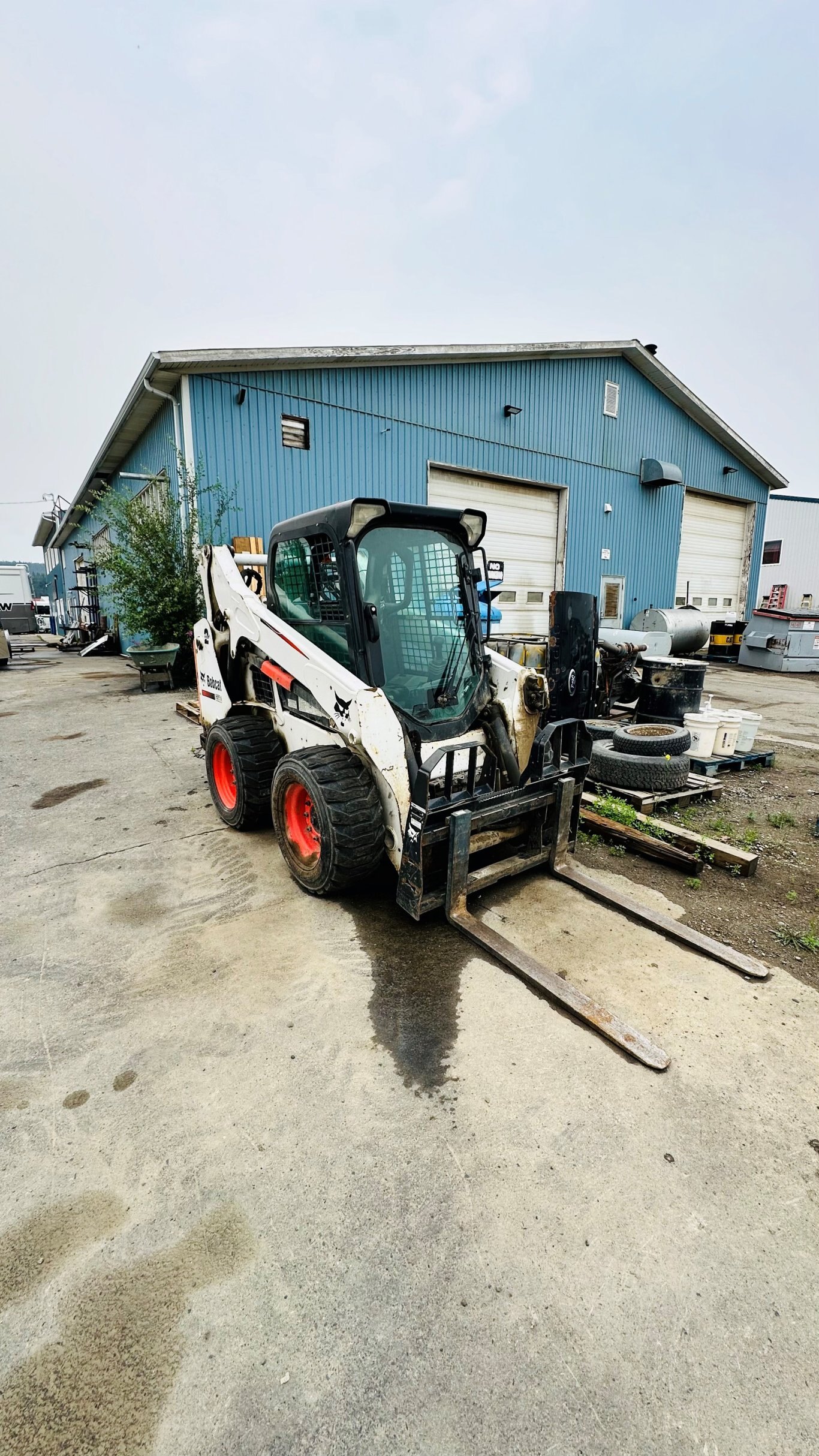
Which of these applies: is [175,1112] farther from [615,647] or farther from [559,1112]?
[615,647]

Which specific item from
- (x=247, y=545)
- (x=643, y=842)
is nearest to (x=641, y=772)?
(x=643, y=842)

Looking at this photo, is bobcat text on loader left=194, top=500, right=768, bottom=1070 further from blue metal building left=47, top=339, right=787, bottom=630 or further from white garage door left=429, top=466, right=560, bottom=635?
white garage door left=429, top=466, right=560, bottom=635

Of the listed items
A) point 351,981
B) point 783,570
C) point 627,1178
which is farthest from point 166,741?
point 783,570

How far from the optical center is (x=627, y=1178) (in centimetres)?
182

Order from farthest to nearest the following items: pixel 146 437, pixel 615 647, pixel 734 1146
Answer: pixel 146 437 → pixel 615 647 → pixel 734 1146

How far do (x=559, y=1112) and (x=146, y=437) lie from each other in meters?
15.2

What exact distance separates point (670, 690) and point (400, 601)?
3.97m

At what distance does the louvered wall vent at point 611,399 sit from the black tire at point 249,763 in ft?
48.9

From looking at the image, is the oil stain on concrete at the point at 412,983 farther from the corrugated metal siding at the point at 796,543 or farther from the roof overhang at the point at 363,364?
the corrugated metal siding at the point at 796,543

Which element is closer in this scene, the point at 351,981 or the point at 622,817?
the point at 351,981

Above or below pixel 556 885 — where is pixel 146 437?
above

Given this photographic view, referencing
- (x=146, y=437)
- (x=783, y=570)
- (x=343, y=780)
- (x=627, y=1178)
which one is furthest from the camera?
(x=783, y=570)

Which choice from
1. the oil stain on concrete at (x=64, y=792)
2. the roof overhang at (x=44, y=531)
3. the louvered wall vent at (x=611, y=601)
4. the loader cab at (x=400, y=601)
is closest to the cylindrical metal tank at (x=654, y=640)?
the louvered wall vent at (x=611, y=601)

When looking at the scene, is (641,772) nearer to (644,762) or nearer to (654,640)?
(644,762)
